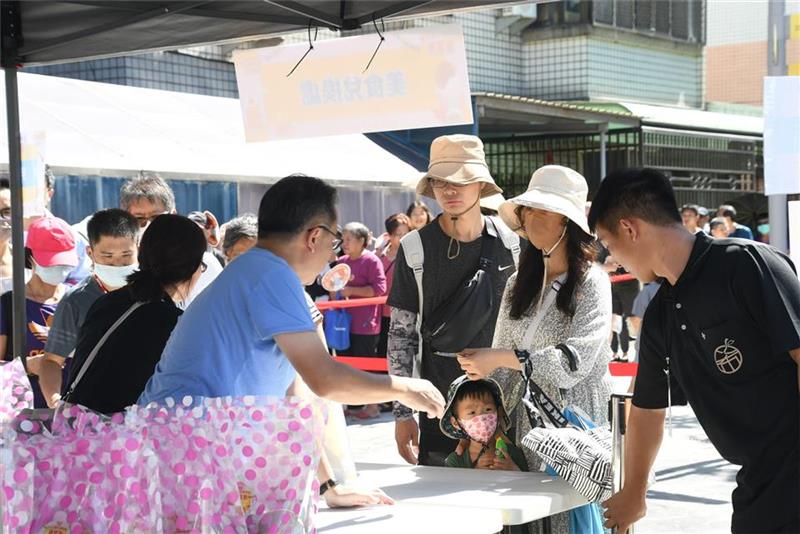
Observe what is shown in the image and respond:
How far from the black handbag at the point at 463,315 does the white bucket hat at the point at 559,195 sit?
464mm

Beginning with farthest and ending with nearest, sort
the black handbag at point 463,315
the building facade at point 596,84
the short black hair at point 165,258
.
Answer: the building facade at point 596,84
the black handbag at point 463,315
the short black hair at point 165,258

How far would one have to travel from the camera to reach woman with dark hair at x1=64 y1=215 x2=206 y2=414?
3.10 meters

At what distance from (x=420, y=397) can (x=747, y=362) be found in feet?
2.72

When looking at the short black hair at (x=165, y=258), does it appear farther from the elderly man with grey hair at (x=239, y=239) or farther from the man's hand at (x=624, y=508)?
the elderly man with grey hair at (x=239, y=239)

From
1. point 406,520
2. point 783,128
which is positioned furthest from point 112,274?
point 783,128

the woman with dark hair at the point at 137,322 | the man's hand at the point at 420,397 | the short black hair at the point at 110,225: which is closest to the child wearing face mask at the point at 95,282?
the short black hair at the point at 110,225

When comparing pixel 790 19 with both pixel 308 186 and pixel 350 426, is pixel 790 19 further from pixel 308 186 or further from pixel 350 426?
pixel 350 426

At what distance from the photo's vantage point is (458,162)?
4324mm

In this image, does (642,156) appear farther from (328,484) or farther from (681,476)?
(328,484)

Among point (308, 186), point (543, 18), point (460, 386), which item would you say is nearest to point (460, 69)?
point (460, 386)

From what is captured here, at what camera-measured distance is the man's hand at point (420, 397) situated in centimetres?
281

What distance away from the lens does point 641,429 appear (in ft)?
9.85

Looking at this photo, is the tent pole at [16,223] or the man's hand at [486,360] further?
the tent pole at [16,223]

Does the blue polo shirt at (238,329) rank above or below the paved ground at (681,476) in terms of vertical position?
above
